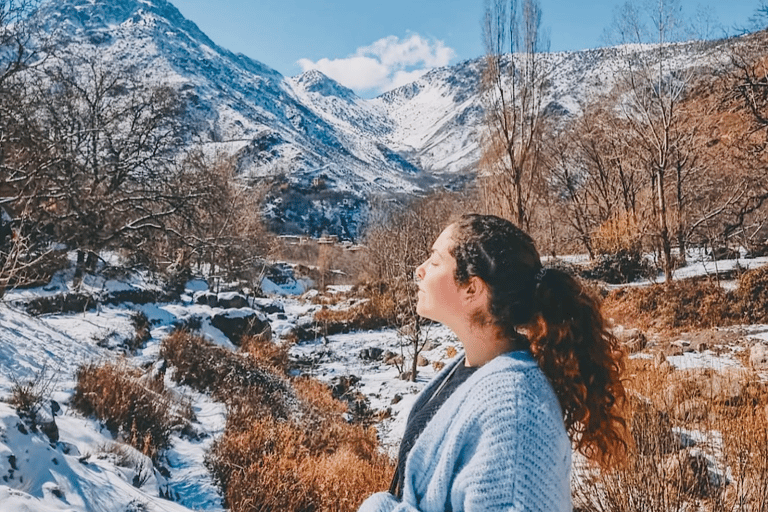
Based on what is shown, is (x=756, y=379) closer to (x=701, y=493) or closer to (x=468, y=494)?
(x=701, y=493)

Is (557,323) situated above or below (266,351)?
above

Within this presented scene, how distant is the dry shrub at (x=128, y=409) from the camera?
539 centimetres

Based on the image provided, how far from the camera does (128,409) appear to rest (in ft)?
18.9

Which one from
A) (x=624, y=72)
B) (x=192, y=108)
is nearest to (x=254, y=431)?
(x=624, y=72)

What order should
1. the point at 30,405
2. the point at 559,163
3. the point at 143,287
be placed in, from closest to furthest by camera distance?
1. the point at 30,405
2. the point at 143,287
3. the point at 559,163

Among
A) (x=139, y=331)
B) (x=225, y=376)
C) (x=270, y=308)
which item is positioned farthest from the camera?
(x=270, y=308)

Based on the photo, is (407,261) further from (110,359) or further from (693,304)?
(110,359)

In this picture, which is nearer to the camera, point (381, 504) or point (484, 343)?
point (381, 504)

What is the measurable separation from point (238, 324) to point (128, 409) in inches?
399

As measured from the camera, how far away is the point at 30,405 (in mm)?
4082

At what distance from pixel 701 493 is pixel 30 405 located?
497 cm

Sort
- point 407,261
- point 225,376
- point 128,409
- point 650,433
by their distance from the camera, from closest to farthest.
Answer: point 650,433, point 128,409, point 225,376, point 407,261

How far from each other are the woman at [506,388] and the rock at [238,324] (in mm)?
14364

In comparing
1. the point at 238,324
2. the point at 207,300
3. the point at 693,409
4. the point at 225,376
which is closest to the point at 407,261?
the point at 225,376
